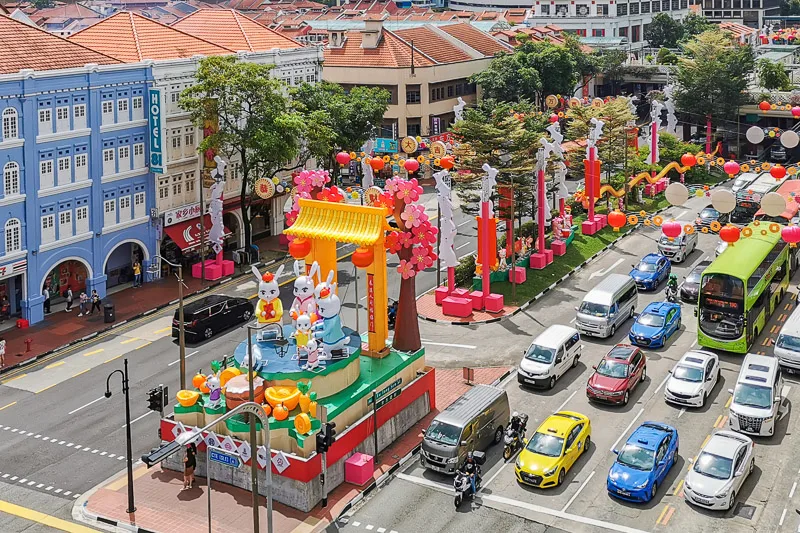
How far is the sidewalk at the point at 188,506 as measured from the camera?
35.7m

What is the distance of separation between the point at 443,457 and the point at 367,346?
303 inches

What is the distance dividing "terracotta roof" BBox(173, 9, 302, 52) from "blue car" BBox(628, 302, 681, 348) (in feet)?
120

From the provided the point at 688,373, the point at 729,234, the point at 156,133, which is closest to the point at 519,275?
the point at 688,373

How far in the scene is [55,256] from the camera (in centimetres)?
5759

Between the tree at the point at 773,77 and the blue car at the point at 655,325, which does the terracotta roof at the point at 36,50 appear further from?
the tree at the point at 773,77

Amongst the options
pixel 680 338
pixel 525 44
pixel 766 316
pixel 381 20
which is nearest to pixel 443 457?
pixel 680 338

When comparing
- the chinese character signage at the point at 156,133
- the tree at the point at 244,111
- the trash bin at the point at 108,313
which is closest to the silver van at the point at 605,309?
the tree at the point at 244,111

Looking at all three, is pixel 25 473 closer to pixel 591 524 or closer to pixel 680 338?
pixel 591 524

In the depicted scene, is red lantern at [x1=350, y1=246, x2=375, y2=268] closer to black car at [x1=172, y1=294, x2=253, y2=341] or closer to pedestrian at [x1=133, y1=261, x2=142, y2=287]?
black car at [x1=172, y1=294, x2=253, y2=341]

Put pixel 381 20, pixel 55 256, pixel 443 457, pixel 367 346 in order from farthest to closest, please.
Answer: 1. pixel 381 20
2. pixel 55 256
3. pixel 367 346
4. pixel 443 457

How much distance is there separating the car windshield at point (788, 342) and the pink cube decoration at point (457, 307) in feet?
54.0

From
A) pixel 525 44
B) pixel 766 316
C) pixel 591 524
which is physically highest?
pixel 525 44

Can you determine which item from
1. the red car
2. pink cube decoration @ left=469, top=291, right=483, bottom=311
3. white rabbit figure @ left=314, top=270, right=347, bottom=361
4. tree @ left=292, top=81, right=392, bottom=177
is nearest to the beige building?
tree @ left=292, top=81, right=392, bottom=177

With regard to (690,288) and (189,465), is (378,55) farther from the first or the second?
(189,465)
